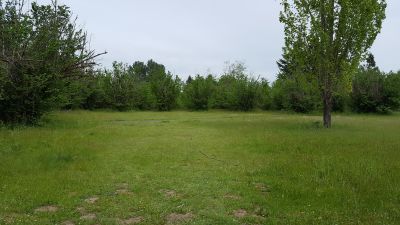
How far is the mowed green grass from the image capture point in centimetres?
655

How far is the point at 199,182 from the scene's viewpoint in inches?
345

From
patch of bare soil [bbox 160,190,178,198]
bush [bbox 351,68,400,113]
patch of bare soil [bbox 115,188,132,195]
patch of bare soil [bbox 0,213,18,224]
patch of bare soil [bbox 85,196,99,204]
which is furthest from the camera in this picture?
bush [bbox 351,68,400,113]

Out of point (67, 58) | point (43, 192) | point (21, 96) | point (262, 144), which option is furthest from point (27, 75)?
point (43, 192)

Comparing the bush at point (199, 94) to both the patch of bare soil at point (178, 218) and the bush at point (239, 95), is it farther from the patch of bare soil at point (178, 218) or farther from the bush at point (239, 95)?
the patch of bare soil at point (178, 218)

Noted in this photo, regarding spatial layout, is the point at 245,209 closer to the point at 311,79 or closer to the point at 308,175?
the point at 308,175

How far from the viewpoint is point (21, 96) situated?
1969cm

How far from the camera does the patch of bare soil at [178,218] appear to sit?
621 cm

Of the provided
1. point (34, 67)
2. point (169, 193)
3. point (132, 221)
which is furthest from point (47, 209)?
point (34, 67)

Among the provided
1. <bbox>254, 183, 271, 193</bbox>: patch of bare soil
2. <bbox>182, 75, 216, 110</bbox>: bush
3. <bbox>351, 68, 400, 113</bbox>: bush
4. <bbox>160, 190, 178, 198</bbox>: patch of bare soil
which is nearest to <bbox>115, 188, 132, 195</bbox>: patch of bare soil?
<bbox>160, 190, 178, 198</bbox>: patch of bare soil

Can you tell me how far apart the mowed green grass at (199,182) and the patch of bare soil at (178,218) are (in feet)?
0.05

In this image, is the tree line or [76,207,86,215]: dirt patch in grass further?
the tree line

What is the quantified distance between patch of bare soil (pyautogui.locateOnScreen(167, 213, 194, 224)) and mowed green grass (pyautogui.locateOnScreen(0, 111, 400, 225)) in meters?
0.02

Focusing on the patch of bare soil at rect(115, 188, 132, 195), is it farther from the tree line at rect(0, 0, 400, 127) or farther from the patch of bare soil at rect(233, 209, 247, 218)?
the tree line at rect(0, 0, 400, 127)

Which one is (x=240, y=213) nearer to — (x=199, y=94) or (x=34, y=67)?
(x=34, y=67)
